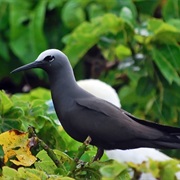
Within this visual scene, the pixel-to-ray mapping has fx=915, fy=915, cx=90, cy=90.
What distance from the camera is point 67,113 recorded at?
215cm

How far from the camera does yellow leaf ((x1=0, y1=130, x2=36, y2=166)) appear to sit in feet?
6.91

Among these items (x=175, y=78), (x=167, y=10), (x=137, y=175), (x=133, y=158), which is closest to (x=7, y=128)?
(x=137, y=175)

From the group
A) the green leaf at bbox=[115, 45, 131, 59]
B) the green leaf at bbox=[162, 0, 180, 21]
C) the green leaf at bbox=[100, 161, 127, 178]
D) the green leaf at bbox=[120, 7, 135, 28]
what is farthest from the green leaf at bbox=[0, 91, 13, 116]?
Answer: the green leaf at bbox=[162, 0, 180, 21]

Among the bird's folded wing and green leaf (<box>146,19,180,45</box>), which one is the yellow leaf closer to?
the bird's folded wing

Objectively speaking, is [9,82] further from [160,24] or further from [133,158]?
[133,158]

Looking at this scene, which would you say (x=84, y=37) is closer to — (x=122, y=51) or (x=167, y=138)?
(x=122, y=51)

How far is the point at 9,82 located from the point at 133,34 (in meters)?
1.72

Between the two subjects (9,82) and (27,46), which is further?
(9,82)

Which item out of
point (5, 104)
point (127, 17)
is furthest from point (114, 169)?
point (127, 17)

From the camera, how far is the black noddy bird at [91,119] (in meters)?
2.15

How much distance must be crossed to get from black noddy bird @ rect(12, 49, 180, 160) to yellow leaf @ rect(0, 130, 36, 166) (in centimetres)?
11

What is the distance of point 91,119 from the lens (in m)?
2.19

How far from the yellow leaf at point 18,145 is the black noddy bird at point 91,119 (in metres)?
0.11

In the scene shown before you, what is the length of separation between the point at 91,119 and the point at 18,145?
20 centimetres
